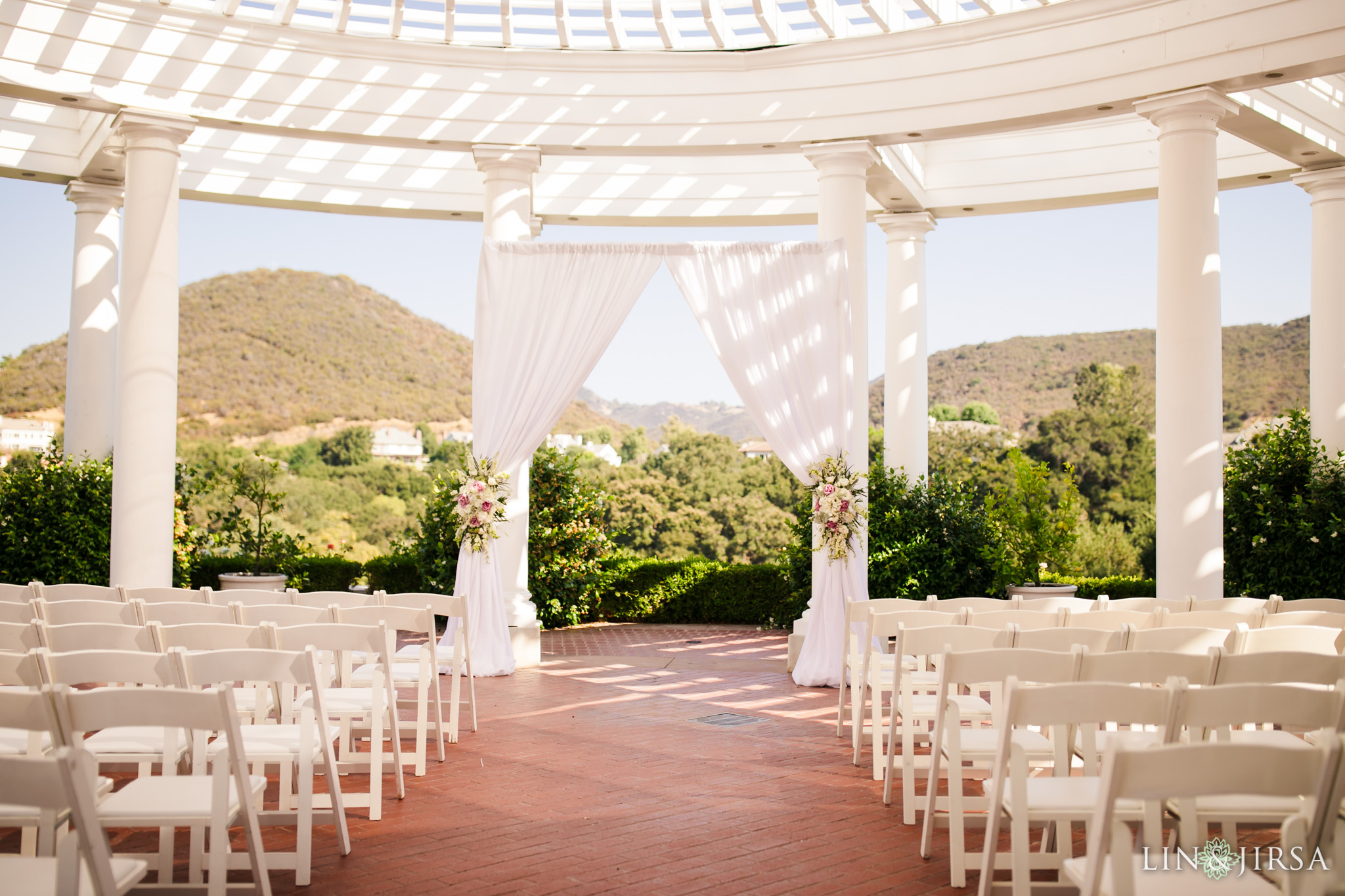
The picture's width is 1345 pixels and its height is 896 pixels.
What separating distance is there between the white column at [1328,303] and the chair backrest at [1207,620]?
4.49 metres

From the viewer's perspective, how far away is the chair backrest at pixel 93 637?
4.30m

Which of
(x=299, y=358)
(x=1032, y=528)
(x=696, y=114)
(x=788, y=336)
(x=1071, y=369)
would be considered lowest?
(x=1032, y=528)

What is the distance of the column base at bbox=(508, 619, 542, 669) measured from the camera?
8648 millimetres

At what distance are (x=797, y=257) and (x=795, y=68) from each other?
1.70 meters

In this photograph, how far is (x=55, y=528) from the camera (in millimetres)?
9617

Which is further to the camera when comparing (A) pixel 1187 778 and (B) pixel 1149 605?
(B) pixel 1149 605

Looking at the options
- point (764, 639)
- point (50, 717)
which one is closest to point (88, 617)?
point (50, 717)

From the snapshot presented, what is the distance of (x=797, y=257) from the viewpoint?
8.24 metres

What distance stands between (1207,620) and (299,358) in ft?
96.0

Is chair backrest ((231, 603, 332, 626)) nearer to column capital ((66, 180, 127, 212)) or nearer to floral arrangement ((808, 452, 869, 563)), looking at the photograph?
floral arrangement ((808, 452, 869, 563))

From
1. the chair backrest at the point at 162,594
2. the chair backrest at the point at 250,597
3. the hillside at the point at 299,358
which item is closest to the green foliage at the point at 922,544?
the chair backrest at the point at 250,597

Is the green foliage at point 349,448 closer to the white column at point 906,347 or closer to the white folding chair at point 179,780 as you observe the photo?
the white column at point 906,347

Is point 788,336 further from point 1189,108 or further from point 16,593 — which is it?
point 16,593

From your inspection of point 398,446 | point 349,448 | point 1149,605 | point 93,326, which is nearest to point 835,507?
point 1149,605
